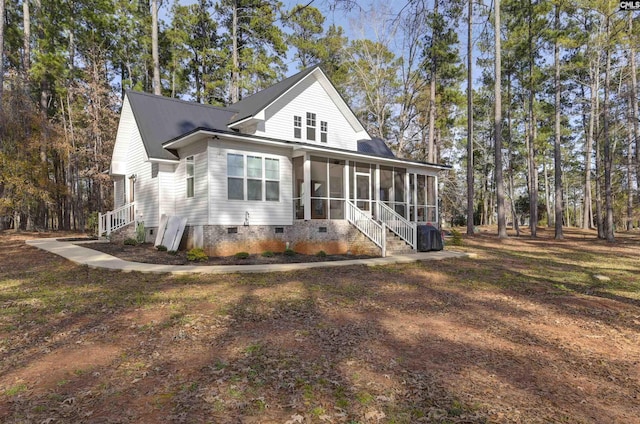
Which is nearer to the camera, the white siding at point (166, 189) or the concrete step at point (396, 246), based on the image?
the concrete step at point (396, 246)

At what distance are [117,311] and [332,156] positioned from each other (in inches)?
375

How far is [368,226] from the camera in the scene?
13164 millimetres

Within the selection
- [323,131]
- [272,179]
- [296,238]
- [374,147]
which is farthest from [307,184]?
[374,147]

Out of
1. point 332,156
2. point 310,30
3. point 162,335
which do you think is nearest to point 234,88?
point 310,30

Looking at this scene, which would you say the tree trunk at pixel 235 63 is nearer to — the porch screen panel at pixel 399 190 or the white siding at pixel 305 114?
the white siding at pixel 305 114

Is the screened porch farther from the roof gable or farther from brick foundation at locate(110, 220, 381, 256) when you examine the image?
the roof gable

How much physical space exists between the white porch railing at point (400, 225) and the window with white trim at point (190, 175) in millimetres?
7131

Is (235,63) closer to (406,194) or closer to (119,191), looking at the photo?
(119,191)

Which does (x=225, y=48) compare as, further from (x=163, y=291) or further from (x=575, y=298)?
(x=575, y=298)

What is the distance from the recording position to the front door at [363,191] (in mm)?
15005

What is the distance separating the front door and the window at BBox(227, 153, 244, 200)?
4980mm

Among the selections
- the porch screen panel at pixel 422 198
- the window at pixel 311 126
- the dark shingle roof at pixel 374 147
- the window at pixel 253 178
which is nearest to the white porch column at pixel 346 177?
the window at pixel 311 126

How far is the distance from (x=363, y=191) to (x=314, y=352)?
1200cm

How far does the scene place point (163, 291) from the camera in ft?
22.7
